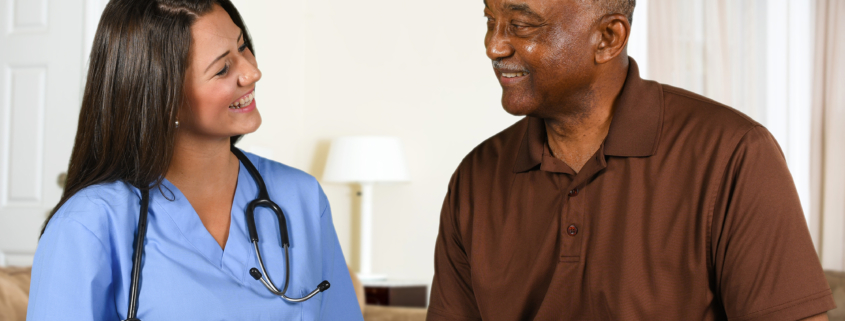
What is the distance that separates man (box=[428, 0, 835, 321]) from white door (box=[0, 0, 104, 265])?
Answer: 225 centimetres

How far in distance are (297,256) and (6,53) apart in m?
2.38

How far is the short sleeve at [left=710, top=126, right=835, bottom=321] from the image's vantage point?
917mm

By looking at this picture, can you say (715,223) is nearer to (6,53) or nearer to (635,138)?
(635,138)

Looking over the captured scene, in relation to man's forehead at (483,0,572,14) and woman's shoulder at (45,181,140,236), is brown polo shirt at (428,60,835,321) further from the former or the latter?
woman's shoulder at (45,181,140,236)

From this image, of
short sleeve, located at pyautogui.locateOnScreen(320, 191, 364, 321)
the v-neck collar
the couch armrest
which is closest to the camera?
the v-neck collar

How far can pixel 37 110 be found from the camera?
9.53 feet

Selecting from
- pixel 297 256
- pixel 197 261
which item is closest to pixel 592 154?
pixel 297 256

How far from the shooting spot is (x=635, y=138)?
1090mm

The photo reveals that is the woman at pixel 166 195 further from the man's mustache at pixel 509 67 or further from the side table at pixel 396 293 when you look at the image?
the side table at pixel 396 293

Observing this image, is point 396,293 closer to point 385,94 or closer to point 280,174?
point 385,94

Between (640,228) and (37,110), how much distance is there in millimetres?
2705

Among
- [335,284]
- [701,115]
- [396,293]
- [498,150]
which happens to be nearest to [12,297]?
[335,284]

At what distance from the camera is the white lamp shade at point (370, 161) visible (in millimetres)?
3461

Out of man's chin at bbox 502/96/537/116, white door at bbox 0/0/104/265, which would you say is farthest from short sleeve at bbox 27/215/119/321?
white door at bbox 0/0/104/265
